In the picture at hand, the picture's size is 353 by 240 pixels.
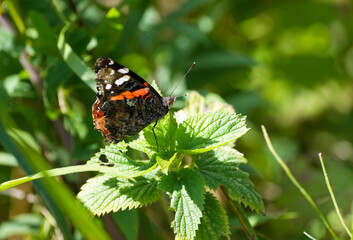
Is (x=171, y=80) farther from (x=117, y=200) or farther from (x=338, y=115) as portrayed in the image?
(x=117, y=200)

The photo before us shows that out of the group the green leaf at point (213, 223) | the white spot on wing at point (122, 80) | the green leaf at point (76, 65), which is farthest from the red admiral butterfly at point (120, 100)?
the green leaf at point (213, 223)

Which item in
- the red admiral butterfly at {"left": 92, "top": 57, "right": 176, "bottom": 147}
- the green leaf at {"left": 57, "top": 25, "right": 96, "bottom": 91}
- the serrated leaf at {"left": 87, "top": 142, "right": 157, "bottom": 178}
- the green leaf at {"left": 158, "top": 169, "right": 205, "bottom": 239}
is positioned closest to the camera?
the green leaf at {"left": 158, "top": 169, "right": 205, "bottom": 239}

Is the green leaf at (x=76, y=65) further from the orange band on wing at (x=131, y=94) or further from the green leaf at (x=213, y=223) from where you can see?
the green leaf at (x=213, y=223)

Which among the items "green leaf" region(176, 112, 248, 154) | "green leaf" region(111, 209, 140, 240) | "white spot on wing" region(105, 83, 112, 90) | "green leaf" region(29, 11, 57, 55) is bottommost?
"green leaf" region(111, 209, 140, 240)

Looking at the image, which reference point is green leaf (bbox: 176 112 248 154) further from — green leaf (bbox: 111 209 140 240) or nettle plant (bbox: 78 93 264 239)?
green leaf (bbox: 111 209 140 240)

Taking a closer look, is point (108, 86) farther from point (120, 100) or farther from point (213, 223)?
point (213, 223)

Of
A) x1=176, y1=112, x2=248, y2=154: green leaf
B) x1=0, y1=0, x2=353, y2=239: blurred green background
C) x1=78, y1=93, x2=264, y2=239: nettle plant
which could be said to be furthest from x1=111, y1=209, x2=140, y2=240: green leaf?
x1=176, y1=112, x2=248, y2=154: green leaf
